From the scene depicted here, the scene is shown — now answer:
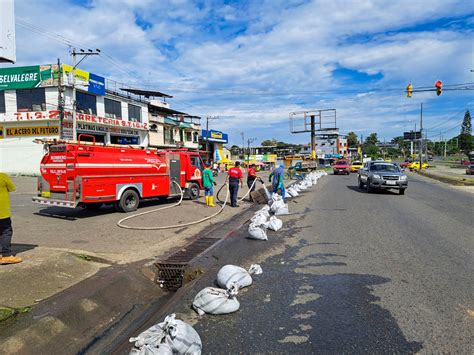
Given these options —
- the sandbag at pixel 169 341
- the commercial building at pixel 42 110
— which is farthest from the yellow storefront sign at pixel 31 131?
the sandbag at pixel 169 341

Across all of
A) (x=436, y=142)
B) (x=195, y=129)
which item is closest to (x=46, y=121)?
(x=195, y=129)

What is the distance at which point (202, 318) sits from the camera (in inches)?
157

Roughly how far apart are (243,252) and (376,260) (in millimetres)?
2421

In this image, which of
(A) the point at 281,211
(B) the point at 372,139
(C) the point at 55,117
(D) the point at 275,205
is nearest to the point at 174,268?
(A) the point at 281,211

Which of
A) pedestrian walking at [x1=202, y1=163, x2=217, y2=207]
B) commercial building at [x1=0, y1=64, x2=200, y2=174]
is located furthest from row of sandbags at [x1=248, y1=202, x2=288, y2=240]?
commercial building at [x1=0, y1=64, x2=200, y2=174]

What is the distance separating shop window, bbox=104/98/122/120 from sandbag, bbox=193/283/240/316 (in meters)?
35.7

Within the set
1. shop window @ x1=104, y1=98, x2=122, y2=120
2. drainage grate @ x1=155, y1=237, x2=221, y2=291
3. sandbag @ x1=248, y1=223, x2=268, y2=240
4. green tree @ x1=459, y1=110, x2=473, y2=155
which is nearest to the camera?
drainage grate @ x1=155, y1=237, x2=221, y2=291

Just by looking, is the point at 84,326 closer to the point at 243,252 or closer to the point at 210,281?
the point at 210,281

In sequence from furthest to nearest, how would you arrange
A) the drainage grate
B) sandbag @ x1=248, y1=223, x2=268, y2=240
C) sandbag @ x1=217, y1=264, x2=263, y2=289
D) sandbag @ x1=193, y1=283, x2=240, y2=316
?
sandbag @ x1=248, y1=223, x2=268, y2=240 < the drainage grate < sandbag @ x1=217, y1=264, x2=263, y2=289 < sandbag @ x1=193, y1=283, x2=240, y2=316

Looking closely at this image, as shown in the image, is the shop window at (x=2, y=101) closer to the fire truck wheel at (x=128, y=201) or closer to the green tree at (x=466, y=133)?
the fire truck wheel at (x=128, y=201)

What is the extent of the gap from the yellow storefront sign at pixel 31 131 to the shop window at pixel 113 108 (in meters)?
6.05

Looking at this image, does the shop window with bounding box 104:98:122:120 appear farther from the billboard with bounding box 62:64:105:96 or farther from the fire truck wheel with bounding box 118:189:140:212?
the fire truck wheel with bounding box 118:189:140:212

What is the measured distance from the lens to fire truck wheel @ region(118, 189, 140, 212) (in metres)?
11.6

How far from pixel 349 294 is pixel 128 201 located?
9.08 meters
